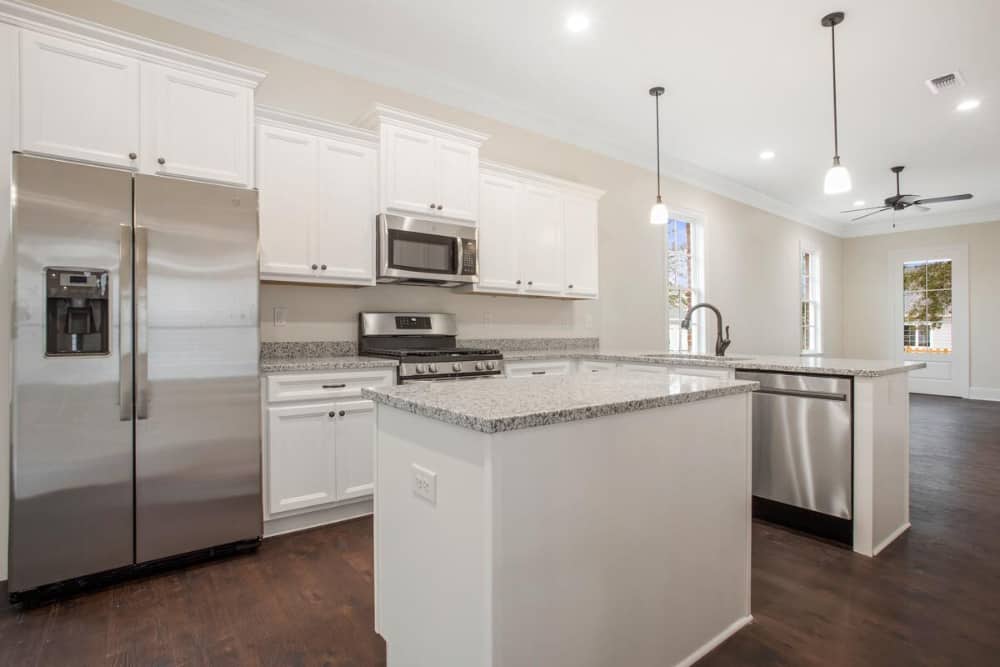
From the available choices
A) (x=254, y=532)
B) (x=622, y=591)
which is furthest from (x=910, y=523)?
(x=254, y=532)

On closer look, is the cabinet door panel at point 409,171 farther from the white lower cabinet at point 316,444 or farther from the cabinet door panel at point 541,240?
the white lower cabinet at point 316,444

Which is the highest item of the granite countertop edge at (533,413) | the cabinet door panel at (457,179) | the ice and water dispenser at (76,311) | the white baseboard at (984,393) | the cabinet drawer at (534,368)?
the cabinet door panel at (457,179)

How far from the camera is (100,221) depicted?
6.88 ft

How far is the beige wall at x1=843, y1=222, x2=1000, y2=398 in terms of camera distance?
7.61m

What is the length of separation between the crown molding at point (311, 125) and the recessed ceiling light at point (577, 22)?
4.52 ft

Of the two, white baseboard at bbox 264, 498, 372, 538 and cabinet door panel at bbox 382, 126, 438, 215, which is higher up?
cabinet door panel at bbox 382, 126, 438, 215

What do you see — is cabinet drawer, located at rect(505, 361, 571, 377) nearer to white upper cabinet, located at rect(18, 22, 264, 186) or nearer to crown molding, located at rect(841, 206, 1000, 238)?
white upper cabinet, located at rect(18, 22, 264, 186)

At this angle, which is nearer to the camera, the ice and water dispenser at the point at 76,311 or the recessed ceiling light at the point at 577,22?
the ice and water dispenser at the point at 76,311

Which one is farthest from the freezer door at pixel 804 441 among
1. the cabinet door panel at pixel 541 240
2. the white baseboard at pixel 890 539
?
the cabinet door panel at pixel 541 240

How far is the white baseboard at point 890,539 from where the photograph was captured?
8.02 feet

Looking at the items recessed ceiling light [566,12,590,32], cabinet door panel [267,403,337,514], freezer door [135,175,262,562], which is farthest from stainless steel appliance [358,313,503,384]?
recessed ceiling light [566,12,590,32]

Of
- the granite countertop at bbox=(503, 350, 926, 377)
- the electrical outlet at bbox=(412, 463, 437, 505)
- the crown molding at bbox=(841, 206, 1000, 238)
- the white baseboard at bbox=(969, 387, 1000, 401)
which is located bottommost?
the white baseboard at bbox=(969, 387, 1000, 401)

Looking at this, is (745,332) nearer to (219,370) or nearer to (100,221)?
(219,370)

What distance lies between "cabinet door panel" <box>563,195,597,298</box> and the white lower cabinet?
202 cm
